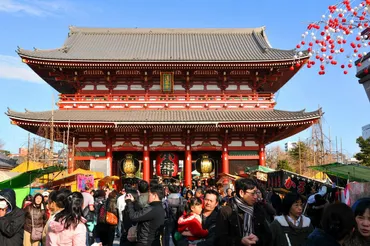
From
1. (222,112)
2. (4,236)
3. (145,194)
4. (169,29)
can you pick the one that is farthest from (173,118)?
(4,236)

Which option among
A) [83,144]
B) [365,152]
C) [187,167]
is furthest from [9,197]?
[365,152]

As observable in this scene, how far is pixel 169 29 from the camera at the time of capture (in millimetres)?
27609

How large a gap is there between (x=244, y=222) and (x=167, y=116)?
1662cm

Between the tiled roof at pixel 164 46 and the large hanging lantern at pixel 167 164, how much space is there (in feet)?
17.9

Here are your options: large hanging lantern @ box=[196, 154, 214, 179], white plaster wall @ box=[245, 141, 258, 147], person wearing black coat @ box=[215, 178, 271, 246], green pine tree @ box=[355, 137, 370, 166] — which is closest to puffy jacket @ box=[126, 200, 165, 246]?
person wearing black coat @ box=[215, 178, 271, 246]

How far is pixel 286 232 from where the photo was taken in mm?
4332

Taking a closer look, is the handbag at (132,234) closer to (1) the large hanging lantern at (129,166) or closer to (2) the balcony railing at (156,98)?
(1) the large hanging lantern at (129,166)

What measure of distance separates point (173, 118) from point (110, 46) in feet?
27.5

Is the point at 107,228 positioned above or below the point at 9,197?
below

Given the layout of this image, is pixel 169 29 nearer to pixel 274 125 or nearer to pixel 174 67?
pixel 174 67

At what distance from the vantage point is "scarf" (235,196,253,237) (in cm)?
385

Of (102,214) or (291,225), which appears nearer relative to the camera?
(291,225)

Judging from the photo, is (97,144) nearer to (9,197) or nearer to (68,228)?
(9,197)

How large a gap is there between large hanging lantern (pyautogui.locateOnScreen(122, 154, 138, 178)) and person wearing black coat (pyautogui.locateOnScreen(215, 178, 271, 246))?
17.7 m
